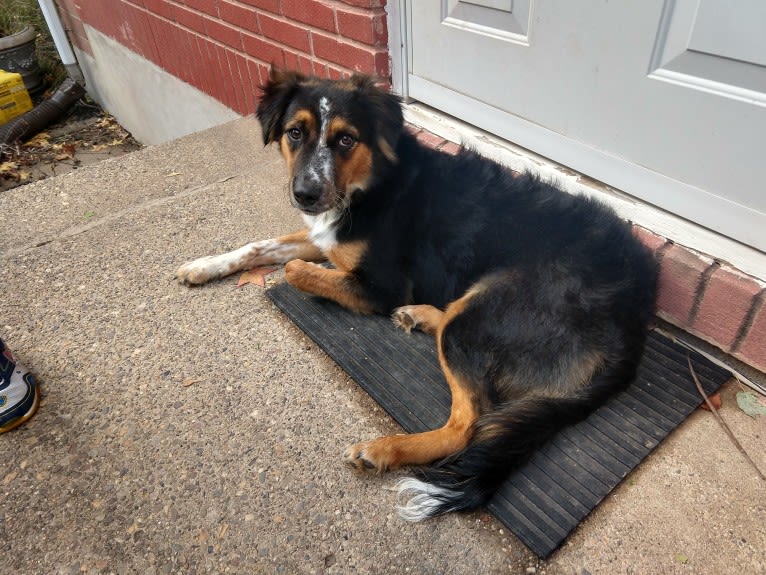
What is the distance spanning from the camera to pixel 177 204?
3.16 m

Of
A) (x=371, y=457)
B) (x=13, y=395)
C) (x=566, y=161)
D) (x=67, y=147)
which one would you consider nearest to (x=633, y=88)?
(x=566, y=161)

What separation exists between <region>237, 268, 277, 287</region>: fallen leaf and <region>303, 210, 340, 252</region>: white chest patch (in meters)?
0.32

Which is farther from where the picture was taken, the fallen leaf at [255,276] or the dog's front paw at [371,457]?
the fallen leaf at [255,276]

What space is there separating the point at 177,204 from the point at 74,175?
37.0 inches

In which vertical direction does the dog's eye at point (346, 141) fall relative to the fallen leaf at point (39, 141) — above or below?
above

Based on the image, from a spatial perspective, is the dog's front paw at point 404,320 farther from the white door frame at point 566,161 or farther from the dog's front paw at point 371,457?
the white door frame at point 566,161

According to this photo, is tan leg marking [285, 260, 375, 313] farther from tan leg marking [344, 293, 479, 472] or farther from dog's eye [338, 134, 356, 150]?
tan leg marking [344, 293, 479, 472]

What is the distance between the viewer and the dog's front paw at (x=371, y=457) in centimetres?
170

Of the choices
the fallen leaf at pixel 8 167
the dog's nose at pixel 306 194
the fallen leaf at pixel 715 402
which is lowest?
the fallen leaf at pixel 8 167

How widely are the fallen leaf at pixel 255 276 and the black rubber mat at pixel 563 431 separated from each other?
0.17 meters

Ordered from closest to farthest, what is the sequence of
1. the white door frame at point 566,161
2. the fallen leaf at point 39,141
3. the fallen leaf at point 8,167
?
1. the white door frame at point 566,161
2. the fallen leaf at point 8,167
3. the fallen leaf at point 39,141

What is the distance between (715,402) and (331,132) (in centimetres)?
171

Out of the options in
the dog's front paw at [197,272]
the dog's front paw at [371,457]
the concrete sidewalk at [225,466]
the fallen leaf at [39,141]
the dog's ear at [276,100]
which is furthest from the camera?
the fallen leaf at [39,141]

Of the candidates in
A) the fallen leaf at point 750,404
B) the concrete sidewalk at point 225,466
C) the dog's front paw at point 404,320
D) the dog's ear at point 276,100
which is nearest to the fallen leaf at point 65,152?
the concrete sidewalk at point 225,466
